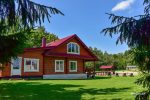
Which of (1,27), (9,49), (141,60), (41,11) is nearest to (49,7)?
(41,11)

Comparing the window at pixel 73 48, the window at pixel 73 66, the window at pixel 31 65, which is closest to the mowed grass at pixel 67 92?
the window at pixel 31 65

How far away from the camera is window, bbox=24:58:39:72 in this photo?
35438 mm

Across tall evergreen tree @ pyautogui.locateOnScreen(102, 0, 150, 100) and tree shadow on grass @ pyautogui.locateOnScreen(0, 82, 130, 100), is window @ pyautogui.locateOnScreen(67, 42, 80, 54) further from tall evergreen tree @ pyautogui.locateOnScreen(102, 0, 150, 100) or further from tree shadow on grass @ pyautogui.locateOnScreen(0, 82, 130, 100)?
tall evergreen tree @ pyautogui.locateOnScreen(102, 0, 150, 100)

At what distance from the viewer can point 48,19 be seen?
233 inches

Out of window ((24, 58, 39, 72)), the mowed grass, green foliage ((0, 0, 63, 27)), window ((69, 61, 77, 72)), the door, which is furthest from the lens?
window ((69, 61, 77, 72))

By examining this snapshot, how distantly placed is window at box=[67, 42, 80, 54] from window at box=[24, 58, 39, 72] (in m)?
6.20

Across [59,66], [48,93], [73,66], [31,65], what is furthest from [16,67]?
[48,93]

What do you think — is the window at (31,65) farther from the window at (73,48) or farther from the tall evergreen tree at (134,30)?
the tall evergreen tree at (134,30)

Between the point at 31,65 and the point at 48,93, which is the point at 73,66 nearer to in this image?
the point at 31,65

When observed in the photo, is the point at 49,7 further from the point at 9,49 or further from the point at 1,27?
the point at 9,49

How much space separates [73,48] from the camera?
42656 mm

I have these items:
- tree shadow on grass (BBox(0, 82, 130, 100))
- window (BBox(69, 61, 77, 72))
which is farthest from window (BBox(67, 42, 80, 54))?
tree shadow on grass (BBox(0, 82, 130, 100))

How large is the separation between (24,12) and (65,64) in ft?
114

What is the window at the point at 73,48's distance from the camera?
138 feet
